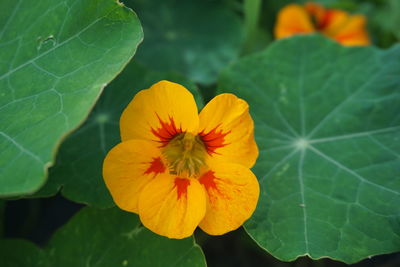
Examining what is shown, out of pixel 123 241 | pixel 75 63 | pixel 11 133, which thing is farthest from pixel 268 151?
pixel 11 133

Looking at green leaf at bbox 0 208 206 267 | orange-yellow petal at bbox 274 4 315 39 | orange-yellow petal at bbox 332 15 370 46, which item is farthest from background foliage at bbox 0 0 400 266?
orange-yellow petal at bbox 332 15 370 46

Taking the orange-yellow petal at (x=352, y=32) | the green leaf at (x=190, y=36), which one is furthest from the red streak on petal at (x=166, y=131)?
the orange-yellow petal at (x=352, y=32)

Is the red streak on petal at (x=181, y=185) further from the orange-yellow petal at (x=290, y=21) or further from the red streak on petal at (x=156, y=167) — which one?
the orange-yellow petal at (x=290, y=21)

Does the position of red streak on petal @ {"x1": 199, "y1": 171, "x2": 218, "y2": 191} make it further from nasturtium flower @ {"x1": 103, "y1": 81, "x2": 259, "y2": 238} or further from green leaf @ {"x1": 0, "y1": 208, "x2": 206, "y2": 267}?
green leaf @ {"x1": 0, "y1": 208, "x2": 206, "y2": 267}

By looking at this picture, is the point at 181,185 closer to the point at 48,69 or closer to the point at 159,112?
the point at 159,112

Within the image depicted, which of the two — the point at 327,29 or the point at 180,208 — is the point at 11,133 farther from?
the point at 327,29

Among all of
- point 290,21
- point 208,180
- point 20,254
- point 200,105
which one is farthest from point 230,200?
point 290,21
